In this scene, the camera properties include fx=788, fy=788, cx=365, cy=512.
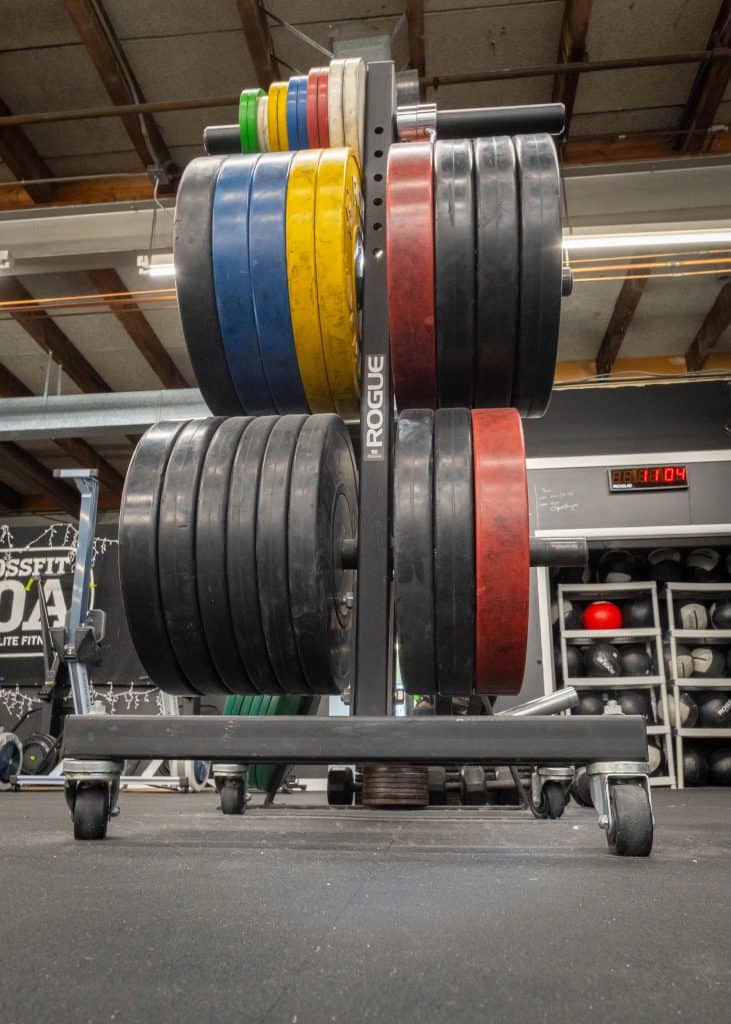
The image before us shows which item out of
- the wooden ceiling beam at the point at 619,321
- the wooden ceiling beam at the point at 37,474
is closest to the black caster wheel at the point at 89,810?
the wooden ceiling beam at the point at 619,321

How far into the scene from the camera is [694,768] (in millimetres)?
4289

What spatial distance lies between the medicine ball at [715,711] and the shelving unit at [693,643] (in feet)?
0.14

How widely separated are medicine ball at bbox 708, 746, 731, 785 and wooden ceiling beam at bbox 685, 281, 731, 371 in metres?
2.66

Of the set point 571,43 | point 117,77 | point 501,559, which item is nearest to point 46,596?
point 117,77

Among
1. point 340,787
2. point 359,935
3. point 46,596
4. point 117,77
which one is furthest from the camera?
point 46,596

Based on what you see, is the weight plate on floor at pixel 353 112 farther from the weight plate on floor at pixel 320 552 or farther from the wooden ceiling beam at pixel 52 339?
the wooden ceiling beam at pixel 52 339

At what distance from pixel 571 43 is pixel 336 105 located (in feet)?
8.76

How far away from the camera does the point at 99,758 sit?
1.19 m

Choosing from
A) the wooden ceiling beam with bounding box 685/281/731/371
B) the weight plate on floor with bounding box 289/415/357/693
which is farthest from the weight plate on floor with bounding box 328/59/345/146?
the wooden ceiling beam with bounding box 685/281/731/371

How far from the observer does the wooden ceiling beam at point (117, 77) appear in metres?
3.46

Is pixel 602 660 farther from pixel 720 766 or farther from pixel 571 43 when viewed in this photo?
pixel 571 43

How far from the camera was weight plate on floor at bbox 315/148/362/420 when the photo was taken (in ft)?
4.20

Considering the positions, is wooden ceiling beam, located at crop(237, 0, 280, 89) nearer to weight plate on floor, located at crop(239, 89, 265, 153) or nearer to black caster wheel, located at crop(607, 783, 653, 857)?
weight plate on floor, located at crop(239, 89, 265, 153)

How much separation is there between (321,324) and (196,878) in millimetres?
849
